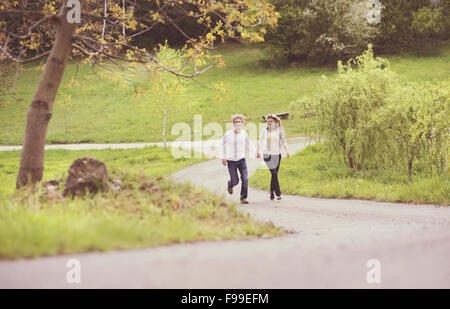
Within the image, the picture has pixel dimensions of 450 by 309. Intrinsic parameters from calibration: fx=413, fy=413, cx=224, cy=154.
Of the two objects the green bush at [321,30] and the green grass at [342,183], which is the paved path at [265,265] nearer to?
the green grass at [342,183]

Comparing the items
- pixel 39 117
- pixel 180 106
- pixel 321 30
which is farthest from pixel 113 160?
pixel 321 30

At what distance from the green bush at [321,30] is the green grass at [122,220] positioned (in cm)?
3233

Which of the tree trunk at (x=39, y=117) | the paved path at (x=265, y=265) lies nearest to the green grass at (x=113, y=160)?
the tree trunk at (x=39, y=117)

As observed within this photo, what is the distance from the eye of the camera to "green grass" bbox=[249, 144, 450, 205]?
35.4 feet

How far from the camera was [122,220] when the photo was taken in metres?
5.52

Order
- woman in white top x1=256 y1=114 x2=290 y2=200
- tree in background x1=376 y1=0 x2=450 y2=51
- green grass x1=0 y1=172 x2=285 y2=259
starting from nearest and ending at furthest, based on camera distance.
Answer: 1. green grass x1=0 y1=172 x2=285 y2=259
2. woman in white top x1=256 y1=114 x2=290 y2=200
3. tree in background x1=376 y1=0 x2=450 y2=51

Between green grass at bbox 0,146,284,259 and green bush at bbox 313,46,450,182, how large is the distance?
7255mm

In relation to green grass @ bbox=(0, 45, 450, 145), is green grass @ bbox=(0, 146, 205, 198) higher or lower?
lower

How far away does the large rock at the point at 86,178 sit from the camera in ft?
22.5

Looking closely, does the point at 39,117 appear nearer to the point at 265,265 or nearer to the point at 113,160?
the point at 265,265

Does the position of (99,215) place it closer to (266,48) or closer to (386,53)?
(266,48)

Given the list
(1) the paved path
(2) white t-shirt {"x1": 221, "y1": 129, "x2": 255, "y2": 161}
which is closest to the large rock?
(1) the paved path

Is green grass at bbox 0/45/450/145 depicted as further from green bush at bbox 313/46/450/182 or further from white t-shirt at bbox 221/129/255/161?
white t-shirt at bbox 221/129/255/161
